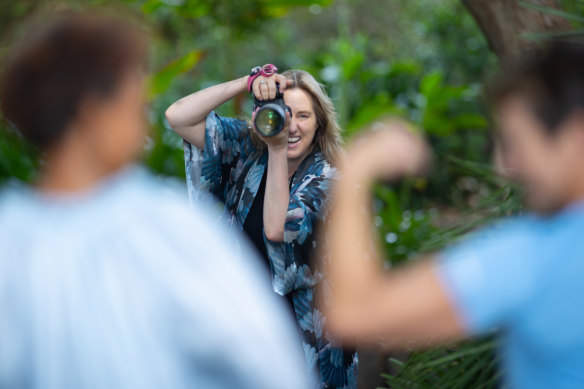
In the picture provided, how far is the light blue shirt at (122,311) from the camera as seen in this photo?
2.64 ft

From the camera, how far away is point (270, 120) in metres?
1.74

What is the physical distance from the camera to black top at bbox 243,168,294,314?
6.50 ft

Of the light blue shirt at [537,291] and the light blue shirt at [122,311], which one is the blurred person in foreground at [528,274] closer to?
the light blue shirt at [537,291]

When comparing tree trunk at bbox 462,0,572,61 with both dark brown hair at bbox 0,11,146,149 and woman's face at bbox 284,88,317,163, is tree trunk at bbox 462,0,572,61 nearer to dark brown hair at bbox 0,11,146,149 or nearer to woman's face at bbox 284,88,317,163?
woman's face at bbox 284,88,317,163

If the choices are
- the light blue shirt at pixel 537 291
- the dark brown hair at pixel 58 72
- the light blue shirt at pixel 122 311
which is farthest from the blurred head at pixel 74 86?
the light blue shirt at pixel 537 291

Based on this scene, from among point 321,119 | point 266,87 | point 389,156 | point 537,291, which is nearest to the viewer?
point 537,291

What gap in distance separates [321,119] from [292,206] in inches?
15.1

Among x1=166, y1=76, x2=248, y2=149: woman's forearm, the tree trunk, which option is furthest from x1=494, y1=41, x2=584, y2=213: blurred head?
the tree trunk

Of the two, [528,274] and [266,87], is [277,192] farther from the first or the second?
[528,274]

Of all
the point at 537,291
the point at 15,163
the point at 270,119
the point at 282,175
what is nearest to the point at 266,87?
the point at 270,119

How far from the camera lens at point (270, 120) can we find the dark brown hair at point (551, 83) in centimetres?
90

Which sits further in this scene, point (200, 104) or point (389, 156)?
point (200, 104)

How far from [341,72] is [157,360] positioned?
4665mm

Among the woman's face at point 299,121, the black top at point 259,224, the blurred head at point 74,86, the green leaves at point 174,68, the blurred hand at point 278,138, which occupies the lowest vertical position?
the blurred head at point 74,86
